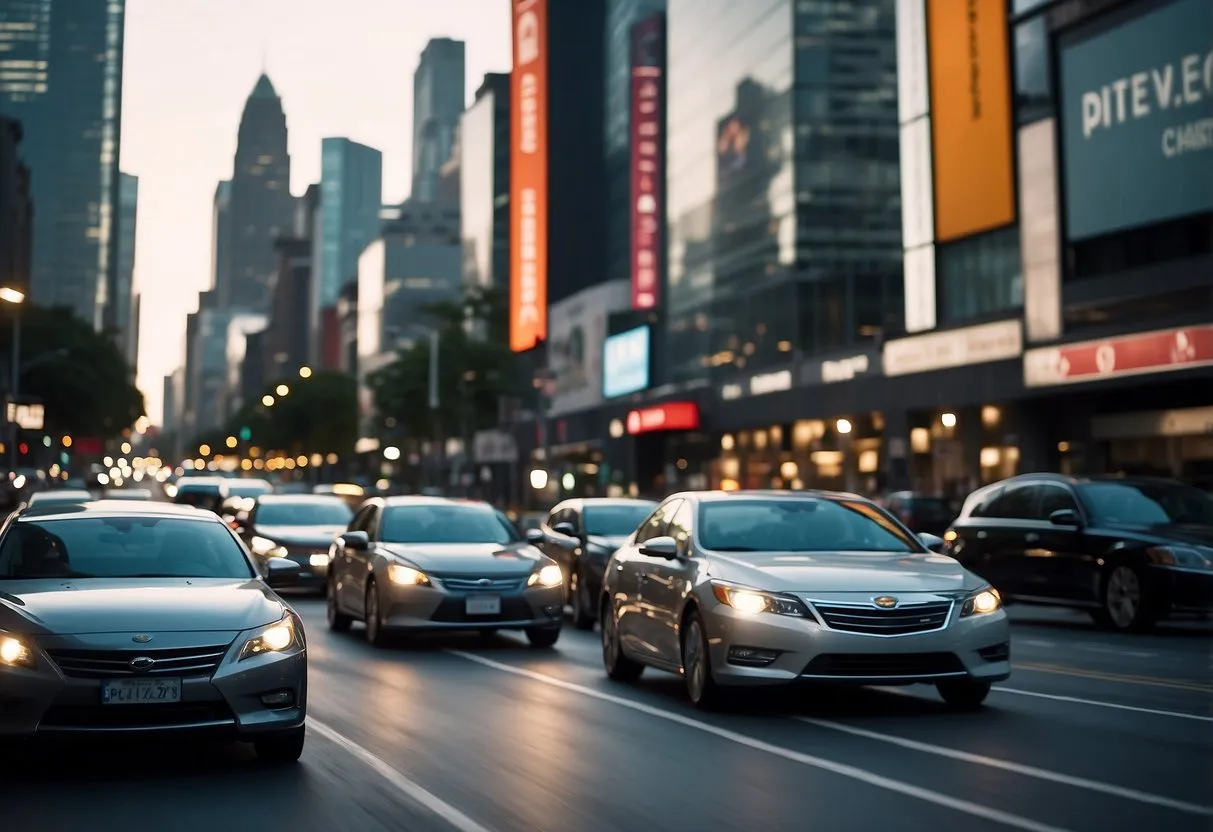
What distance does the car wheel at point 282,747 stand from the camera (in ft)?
29.0

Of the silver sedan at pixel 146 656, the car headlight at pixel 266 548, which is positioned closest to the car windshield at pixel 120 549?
the silver sedan at pixel 146 656

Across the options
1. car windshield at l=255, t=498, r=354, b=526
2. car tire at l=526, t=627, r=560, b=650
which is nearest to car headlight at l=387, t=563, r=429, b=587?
car tire at l=526, t=627, r=560, b=650

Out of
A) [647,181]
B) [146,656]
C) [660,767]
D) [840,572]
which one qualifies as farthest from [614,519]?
[647,181]

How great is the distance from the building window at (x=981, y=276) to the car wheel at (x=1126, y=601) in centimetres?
2990

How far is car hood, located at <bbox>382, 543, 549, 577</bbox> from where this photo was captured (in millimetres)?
16875

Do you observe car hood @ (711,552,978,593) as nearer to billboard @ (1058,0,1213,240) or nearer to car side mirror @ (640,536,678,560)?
car side mirror @ (640,536,678,560)

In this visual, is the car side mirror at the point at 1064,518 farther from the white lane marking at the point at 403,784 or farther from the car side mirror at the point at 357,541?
the white lane marking at the point at 403,784

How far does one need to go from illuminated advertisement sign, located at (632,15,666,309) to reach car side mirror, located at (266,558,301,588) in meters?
69.7

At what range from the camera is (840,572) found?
10.9m

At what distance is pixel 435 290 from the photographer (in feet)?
588

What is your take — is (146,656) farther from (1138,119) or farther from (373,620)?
(1138,119)

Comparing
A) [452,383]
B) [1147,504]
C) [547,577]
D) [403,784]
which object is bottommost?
[403,784]

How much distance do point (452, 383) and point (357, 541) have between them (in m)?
69.1

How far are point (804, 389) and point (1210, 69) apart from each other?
886 inches
